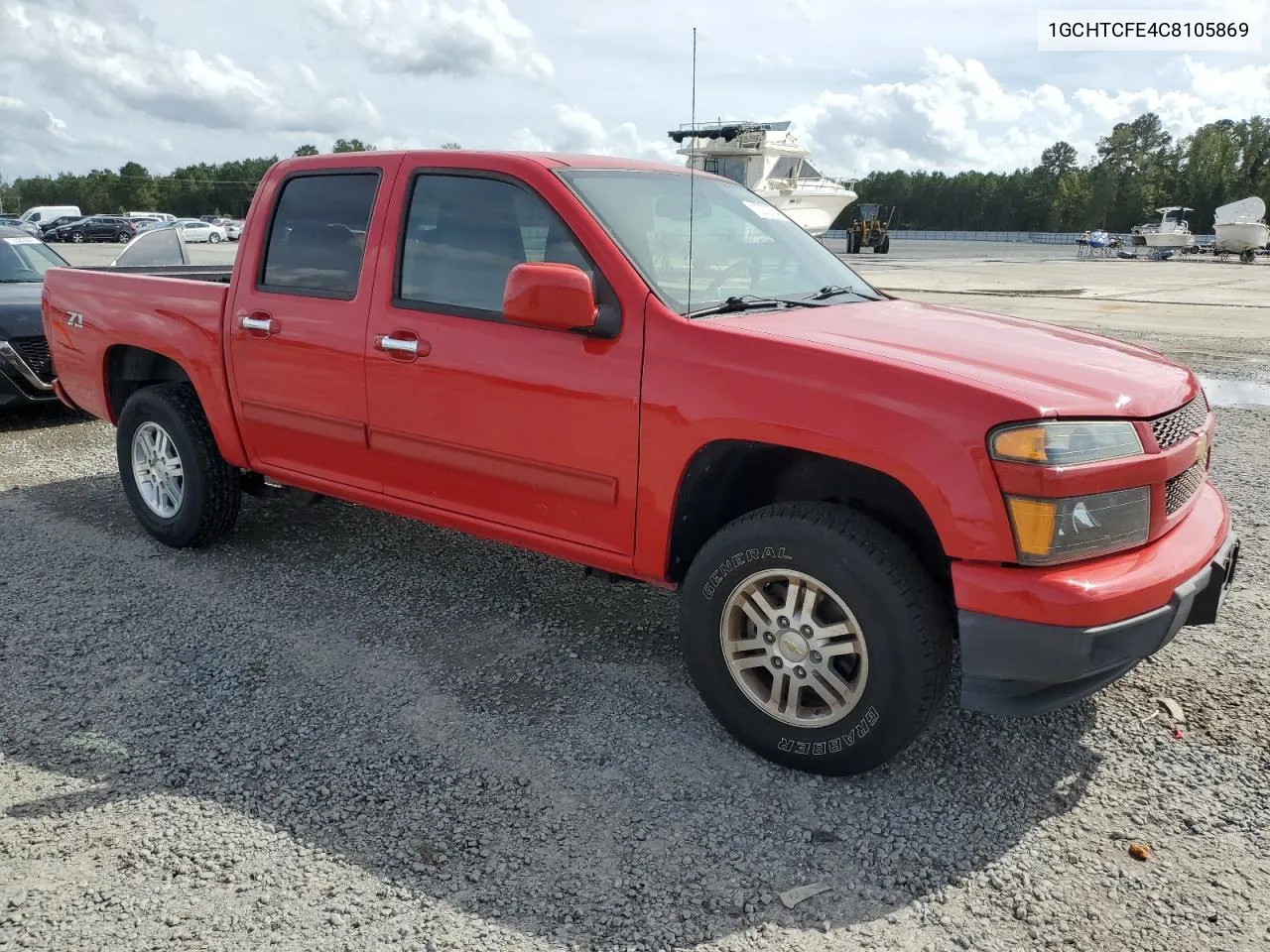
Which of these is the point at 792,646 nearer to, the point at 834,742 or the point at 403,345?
the point at 834,742

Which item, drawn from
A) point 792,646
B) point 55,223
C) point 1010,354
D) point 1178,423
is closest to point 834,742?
point 792,646

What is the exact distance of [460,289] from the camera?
144 inches

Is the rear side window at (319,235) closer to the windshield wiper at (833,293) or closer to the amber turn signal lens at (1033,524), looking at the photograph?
the windshield wiper at (833,293)

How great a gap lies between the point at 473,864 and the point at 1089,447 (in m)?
1.97

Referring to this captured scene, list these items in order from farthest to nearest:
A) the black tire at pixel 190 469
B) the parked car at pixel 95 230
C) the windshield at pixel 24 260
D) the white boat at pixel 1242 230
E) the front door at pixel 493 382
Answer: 1. the parked car at pixel 95 230
2. the white boat at pixel 1242 230
3. the windshield at pixel 24 260
4. the black tire at pixel 190 469
5. the front door at pixel 493 382

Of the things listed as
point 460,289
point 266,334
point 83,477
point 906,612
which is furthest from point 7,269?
A: point 906,612

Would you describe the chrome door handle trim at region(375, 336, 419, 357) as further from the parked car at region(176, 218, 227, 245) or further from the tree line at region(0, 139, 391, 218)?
the tree line at region(0, 139, 391, 218)

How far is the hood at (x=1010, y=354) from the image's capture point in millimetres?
2717

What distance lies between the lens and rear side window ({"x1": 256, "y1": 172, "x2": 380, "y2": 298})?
13.2ft

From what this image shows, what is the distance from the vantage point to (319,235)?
4.16 metres

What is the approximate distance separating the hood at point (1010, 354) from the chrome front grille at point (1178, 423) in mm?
34

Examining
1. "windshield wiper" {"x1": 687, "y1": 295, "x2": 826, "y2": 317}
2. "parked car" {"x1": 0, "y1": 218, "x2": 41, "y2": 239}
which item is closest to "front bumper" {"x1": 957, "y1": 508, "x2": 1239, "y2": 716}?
"windshield wiper" {"x1": 687, "y1": 295, "x2": 826, "y2": 317}

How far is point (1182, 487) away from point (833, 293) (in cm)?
143

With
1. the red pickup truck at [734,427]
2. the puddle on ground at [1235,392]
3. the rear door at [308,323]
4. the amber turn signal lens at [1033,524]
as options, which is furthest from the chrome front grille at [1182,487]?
the puddle on ground at [1235,392]
